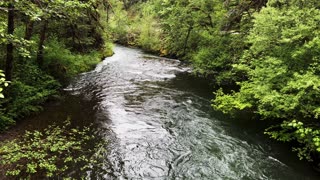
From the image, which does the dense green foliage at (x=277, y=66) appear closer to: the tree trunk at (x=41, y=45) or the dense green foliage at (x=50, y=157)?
the dense green foliage at (x=50, y=157)

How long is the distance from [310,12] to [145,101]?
857cm

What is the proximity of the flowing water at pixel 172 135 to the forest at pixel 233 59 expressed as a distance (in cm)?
66

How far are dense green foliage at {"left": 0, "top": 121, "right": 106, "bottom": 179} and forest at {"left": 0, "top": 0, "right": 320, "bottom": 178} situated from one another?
6.01 feet

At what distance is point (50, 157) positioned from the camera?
8.50 meters

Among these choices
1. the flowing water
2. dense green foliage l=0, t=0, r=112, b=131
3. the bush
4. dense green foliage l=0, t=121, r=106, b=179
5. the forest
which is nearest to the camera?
dense green foliage l=0, t=121, r=106, b=179

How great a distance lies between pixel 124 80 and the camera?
19469mm

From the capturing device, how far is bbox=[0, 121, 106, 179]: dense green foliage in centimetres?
755

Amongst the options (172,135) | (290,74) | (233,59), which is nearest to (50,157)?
(172,135)

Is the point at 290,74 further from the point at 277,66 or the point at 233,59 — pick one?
the point at 233,59

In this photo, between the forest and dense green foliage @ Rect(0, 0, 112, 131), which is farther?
dense green foliage @ Rect(0, 0, 112, 131)

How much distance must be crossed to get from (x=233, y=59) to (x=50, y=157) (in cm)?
1221

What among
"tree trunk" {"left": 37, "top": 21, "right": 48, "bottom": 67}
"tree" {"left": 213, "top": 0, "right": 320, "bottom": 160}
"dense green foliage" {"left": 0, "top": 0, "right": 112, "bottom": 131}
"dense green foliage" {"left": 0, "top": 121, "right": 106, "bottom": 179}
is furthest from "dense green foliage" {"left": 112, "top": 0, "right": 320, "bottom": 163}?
"tree trunk" {"left": 37, "top": 21, "right": 48, "bottom": 67}

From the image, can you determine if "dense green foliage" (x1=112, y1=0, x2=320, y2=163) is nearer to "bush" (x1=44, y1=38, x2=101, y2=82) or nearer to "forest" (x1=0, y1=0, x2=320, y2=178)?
"forest" (x1=0, y1=0, x2=320, y2=178)

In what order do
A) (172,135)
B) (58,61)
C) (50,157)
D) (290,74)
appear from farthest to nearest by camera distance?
1. (58,61)
2. (172,135)
3. (290,74)
4. (50,157)
